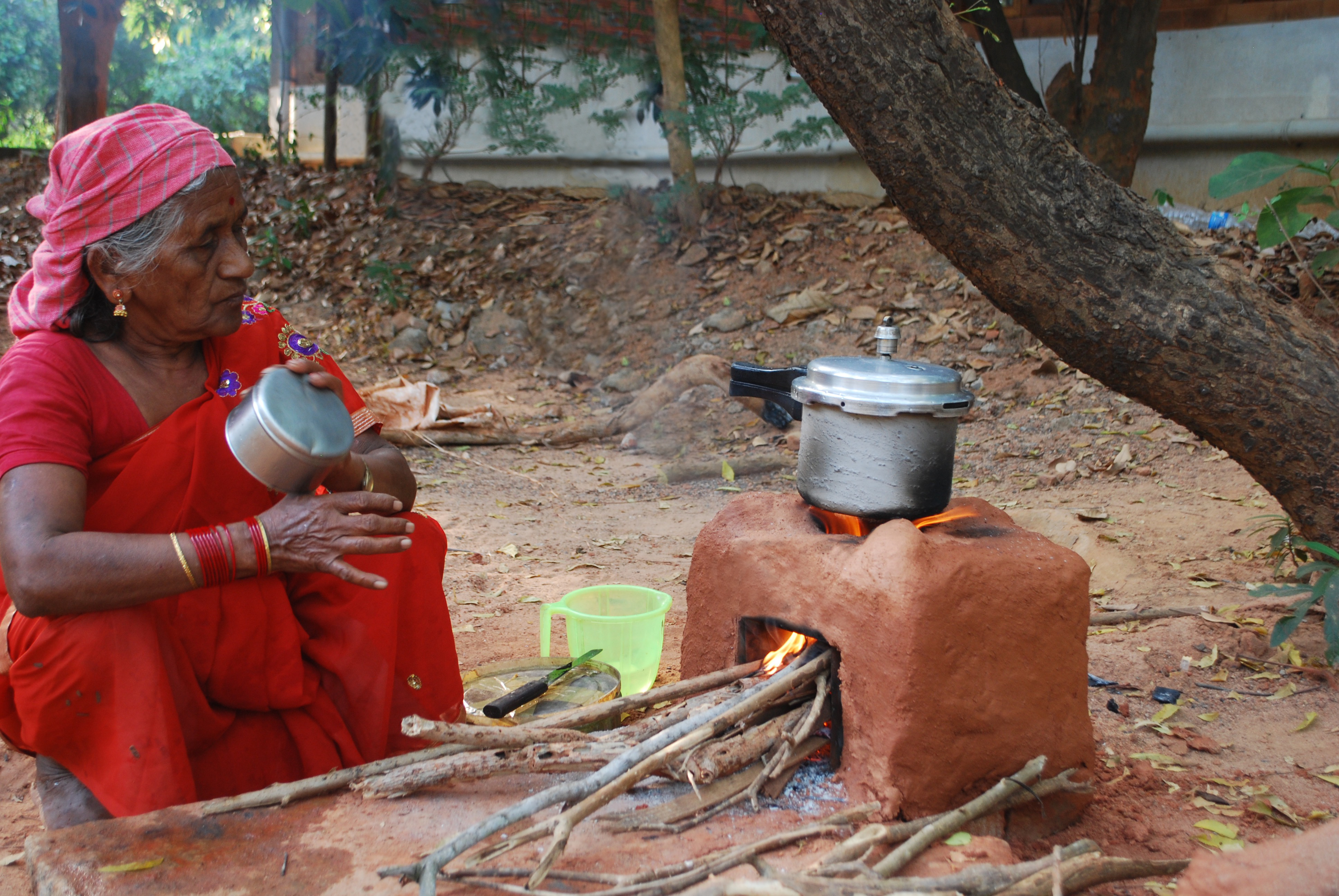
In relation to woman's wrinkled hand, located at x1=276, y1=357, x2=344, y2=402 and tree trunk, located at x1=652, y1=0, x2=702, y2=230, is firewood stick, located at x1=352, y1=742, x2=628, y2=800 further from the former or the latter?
tree trunk, located at x1=652, y1=0, x2=702, y2=230

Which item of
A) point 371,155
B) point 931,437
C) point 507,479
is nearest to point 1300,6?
point 507,479

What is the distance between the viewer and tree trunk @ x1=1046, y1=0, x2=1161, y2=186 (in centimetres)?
670

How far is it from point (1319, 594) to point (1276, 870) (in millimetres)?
1924

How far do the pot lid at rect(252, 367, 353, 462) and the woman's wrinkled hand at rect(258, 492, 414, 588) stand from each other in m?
0.10

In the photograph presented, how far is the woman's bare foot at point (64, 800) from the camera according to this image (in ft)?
6.35

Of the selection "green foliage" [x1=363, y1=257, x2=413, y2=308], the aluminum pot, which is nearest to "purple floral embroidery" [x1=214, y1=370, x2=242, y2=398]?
the aluminum pot

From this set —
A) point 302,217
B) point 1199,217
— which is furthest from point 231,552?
point 302,217

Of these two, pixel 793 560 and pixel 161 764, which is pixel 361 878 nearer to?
pixel 161 764

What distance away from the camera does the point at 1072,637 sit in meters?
2.03

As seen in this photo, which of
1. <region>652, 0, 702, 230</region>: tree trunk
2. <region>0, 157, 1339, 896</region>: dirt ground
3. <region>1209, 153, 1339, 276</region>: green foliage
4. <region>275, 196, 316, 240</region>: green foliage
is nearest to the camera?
<region>0, 157, 1339, 896</region>: dirt ground

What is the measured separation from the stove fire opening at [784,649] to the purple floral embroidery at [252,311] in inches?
54.2

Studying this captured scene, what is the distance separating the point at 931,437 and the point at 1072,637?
1.71ft

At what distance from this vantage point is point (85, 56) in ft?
26.2

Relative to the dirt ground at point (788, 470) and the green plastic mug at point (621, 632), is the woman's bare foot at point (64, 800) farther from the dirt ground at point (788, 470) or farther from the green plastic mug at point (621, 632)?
the green plastic mug at point (621, 632)
